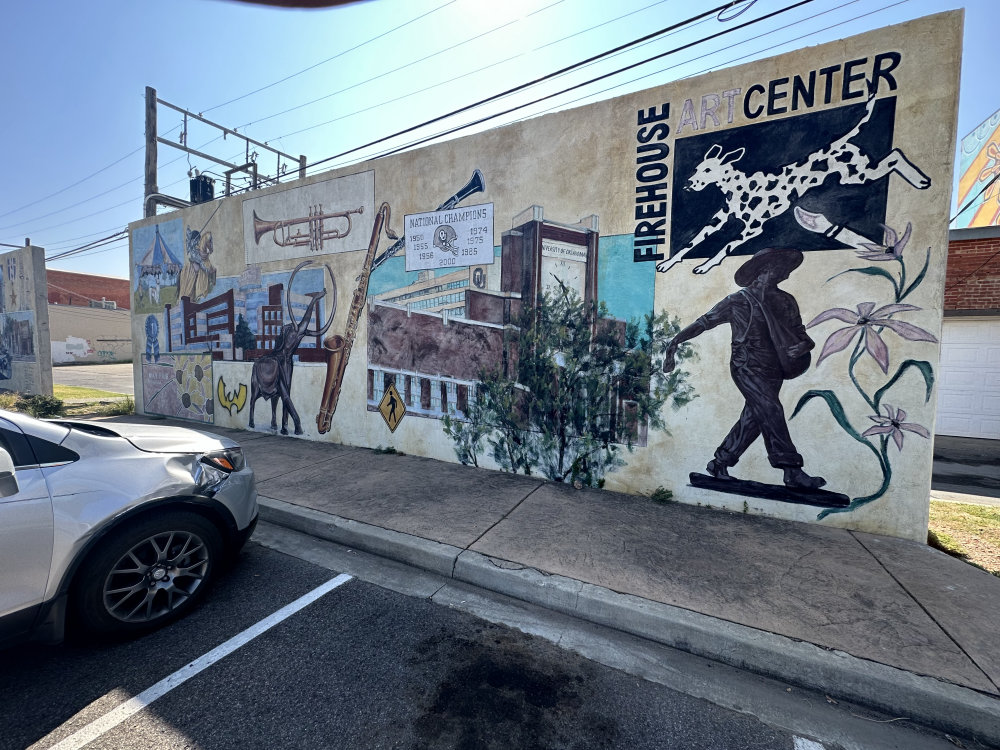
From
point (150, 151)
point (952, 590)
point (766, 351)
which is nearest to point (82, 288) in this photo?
point (150, 151)

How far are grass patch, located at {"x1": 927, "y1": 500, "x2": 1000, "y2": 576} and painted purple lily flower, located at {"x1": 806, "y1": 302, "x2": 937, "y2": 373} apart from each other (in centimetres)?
169

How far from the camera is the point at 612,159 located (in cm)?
519

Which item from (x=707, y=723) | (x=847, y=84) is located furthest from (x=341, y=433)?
(x=847, y=84)

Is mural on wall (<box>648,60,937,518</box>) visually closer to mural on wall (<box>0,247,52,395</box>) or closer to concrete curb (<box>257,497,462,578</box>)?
concrete curb (<box>257,497,462,578</box>)

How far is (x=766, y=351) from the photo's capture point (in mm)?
4574

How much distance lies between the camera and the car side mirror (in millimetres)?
2230

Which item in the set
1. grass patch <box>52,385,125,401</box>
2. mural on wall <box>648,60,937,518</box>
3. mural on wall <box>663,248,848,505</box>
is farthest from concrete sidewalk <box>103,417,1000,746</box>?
grass patch <box>52,385,125,401</box>

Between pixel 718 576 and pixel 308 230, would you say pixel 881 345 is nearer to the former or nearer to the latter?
pixel 718 576

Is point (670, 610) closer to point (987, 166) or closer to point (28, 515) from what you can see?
point (28, 515)

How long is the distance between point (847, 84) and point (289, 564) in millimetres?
6669

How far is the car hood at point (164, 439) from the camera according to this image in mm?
3000

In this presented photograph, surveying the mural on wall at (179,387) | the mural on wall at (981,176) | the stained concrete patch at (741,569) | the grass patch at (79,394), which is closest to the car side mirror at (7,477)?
the stained concrete patch at (741,569)

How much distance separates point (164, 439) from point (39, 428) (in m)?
0.65

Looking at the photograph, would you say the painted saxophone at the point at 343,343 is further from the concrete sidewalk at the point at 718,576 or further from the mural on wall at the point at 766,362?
the mural on wall at the point at 766,362
